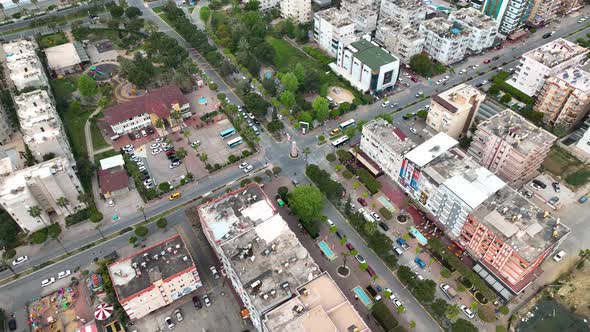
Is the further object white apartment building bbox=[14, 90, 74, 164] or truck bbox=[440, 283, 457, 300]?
white apartment building bbox=[14, 90, 74, 164]

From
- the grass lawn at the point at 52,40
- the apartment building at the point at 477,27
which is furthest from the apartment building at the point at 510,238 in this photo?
the grass lawn at the point at 52,40

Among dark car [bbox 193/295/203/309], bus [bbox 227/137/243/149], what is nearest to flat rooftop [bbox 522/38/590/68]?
bus [bbox 227/137/243/149]

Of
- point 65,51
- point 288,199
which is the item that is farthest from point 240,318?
point 65,51

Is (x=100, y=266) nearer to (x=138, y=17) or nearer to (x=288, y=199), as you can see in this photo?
(x=288, y=199)

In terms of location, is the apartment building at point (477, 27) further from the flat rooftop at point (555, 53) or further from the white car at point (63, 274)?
the white car at point (63, 274)

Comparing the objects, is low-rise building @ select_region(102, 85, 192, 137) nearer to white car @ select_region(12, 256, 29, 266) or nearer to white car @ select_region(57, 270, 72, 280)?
white car @ select_region(12, 256, 29, 266)

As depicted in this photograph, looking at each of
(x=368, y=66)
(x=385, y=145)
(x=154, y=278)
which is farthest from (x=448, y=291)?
(x=368, y=66)
